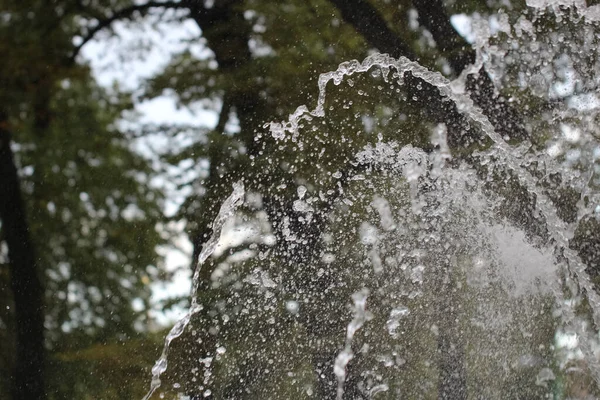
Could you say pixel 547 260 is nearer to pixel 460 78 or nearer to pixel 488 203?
pixel 488 203

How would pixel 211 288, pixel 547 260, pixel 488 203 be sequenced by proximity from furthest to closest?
1. pixel 211 288
2. pixel 488 203
3. pixel 547 260

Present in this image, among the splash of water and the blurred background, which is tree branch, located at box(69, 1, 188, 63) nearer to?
the blurred background

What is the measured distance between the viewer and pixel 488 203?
3.93 m

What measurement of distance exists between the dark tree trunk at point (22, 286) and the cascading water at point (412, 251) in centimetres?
80

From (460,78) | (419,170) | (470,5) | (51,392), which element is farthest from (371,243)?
(51,392)

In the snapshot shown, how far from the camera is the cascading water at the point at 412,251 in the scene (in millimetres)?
3699

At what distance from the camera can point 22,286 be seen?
4.49 meters

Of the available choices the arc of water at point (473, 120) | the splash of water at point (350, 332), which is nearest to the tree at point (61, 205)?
the arc of water at point (473, 120)

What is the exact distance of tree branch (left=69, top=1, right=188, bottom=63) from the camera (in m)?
4.88

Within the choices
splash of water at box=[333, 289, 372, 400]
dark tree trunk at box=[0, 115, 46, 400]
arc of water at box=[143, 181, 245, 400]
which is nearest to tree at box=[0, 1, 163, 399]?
dark tree trunk at box=[0, 115, 46, 400]

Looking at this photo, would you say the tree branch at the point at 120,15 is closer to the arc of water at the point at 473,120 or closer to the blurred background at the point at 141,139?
the blurred background at the point at 141,139

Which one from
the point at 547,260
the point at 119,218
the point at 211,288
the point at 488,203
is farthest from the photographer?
the point at 119,218

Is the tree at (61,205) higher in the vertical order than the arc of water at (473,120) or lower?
lower

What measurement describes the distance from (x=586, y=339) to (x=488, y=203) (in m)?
0.91
